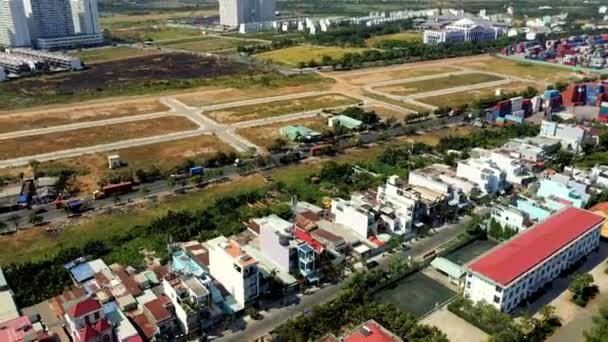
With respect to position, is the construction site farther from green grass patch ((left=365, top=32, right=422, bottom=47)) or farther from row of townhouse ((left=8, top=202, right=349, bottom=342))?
green grass patch ((left=365, top=32, right=422, bottom=47))

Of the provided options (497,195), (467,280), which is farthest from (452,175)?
(467,280)

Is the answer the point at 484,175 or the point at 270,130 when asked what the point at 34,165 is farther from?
the point at 484,175

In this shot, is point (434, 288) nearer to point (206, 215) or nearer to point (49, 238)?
point (206, 215)

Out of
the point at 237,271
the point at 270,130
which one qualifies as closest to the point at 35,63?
the point at 270,130

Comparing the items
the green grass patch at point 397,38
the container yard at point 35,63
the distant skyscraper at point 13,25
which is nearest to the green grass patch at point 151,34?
the distant skyscraper at point 13,25

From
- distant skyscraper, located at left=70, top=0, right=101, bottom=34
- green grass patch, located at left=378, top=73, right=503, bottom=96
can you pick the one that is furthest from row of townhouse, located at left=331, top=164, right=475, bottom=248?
distant skyscraper, located at left=70, top=0, right=101, bottom=34

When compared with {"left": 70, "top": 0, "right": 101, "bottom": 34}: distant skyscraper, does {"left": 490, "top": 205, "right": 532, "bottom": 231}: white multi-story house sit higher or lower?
lower
